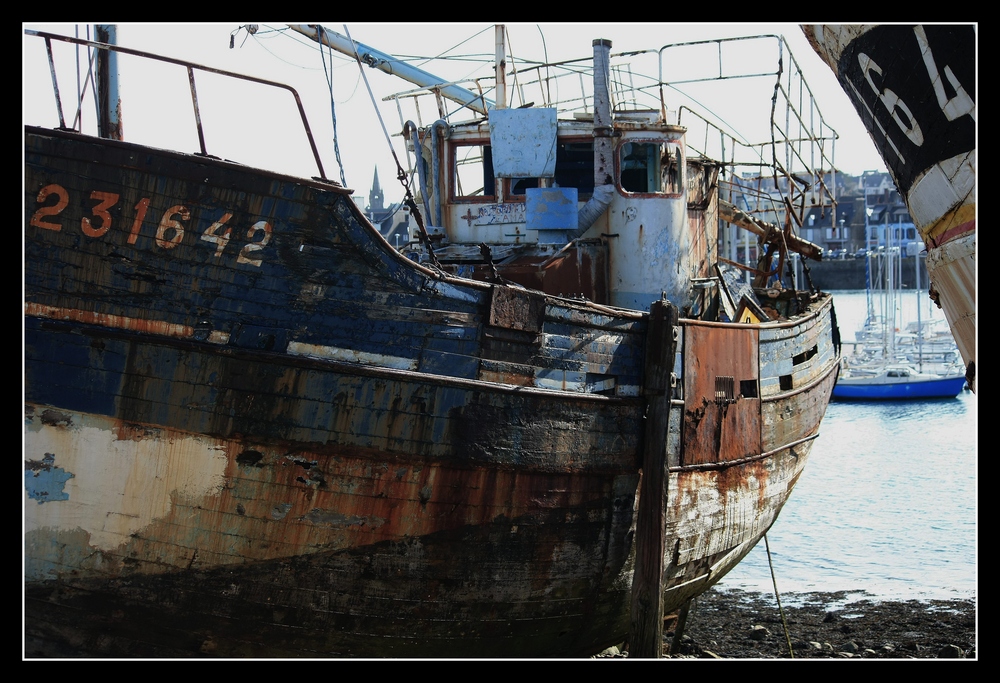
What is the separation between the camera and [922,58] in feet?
22.1

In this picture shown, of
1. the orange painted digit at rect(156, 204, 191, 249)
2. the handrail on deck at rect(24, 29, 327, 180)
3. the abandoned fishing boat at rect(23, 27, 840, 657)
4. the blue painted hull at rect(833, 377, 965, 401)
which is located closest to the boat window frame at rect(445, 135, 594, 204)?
the abandoned fishing boat at rect(23, 27, 840, 657)

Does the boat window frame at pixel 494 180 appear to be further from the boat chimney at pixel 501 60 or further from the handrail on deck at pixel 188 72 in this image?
the handrail on deck at pixel 188 72

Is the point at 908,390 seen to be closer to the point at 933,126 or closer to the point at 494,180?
the point at 494,180

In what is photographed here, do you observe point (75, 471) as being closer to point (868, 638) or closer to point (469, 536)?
point (469, 536)

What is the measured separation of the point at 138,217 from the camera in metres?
5.96

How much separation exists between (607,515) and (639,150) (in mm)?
4270

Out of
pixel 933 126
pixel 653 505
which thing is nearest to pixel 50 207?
pixel 653 505

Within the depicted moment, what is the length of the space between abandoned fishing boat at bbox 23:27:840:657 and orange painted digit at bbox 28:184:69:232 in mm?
11

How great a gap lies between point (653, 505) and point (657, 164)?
393 centimetres

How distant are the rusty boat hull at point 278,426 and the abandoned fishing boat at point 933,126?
7.77ft

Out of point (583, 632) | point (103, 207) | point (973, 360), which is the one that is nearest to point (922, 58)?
point (973, 360)

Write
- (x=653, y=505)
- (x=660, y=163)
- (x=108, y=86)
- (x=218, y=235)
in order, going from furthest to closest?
(x=660, y=163), (x=653, y=505), (x=108, y=86), (x=218, y=235)

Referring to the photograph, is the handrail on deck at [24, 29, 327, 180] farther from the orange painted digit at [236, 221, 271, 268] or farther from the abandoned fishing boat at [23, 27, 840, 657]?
the orange painted digit at [236, 221, 271, 268]

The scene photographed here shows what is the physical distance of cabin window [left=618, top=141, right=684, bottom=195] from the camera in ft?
32.1
